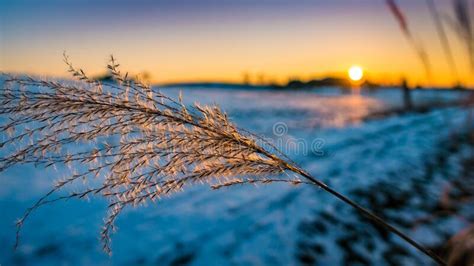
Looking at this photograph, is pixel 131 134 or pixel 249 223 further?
pixel 249 223

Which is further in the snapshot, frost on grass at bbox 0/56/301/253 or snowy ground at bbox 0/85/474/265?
snowy ground at bbox 0/85/474/265

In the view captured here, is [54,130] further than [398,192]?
No

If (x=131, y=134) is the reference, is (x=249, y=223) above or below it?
below

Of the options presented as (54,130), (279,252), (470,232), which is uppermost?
(54,130)

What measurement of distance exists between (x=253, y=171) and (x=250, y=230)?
11.2 feet

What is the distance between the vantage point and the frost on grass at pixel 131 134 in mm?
1428

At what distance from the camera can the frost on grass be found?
1.43 m

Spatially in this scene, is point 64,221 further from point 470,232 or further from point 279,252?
point 470,232

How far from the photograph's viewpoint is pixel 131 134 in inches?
62.1

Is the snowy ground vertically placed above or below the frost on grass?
below

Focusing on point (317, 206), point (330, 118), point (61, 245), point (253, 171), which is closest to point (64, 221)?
point (61, 245)

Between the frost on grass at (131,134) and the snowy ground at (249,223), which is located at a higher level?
the frost on grass at (131,134)

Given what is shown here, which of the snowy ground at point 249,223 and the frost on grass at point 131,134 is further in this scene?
the snowy ground at point 249,223

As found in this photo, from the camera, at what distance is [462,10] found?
5.78ft
